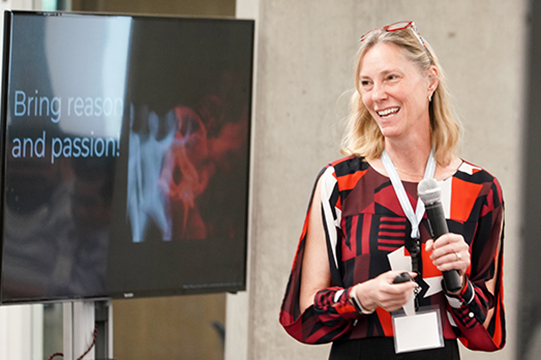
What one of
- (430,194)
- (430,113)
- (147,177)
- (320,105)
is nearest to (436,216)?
(430,194)

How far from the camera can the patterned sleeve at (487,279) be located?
162cm

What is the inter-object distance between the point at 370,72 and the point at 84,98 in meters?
1.04

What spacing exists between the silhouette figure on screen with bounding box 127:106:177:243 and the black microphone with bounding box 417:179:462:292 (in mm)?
1021

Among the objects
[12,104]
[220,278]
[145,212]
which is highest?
[12,104]

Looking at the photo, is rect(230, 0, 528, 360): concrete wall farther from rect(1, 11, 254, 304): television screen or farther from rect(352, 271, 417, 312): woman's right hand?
rect(352, 271, 417, 312): woman's right hand

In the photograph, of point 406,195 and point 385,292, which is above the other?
point 406,195

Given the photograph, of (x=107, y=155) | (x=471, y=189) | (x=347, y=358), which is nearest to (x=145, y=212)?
(x=107, y=155)

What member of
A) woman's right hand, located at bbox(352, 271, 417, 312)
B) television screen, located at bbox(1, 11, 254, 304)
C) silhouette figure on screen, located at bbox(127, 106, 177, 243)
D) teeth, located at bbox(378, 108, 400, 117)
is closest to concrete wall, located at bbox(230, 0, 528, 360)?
television screen, located at bbox(1, 11, 254, 304)

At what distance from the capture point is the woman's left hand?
1.45 m

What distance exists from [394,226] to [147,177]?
3.13 ft

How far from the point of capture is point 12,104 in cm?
193

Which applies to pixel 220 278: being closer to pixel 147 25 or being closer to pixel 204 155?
pixel 204 155

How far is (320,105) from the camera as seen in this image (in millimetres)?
3115

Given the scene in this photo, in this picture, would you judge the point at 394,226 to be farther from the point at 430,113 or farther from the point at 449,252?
the point at 430,113
